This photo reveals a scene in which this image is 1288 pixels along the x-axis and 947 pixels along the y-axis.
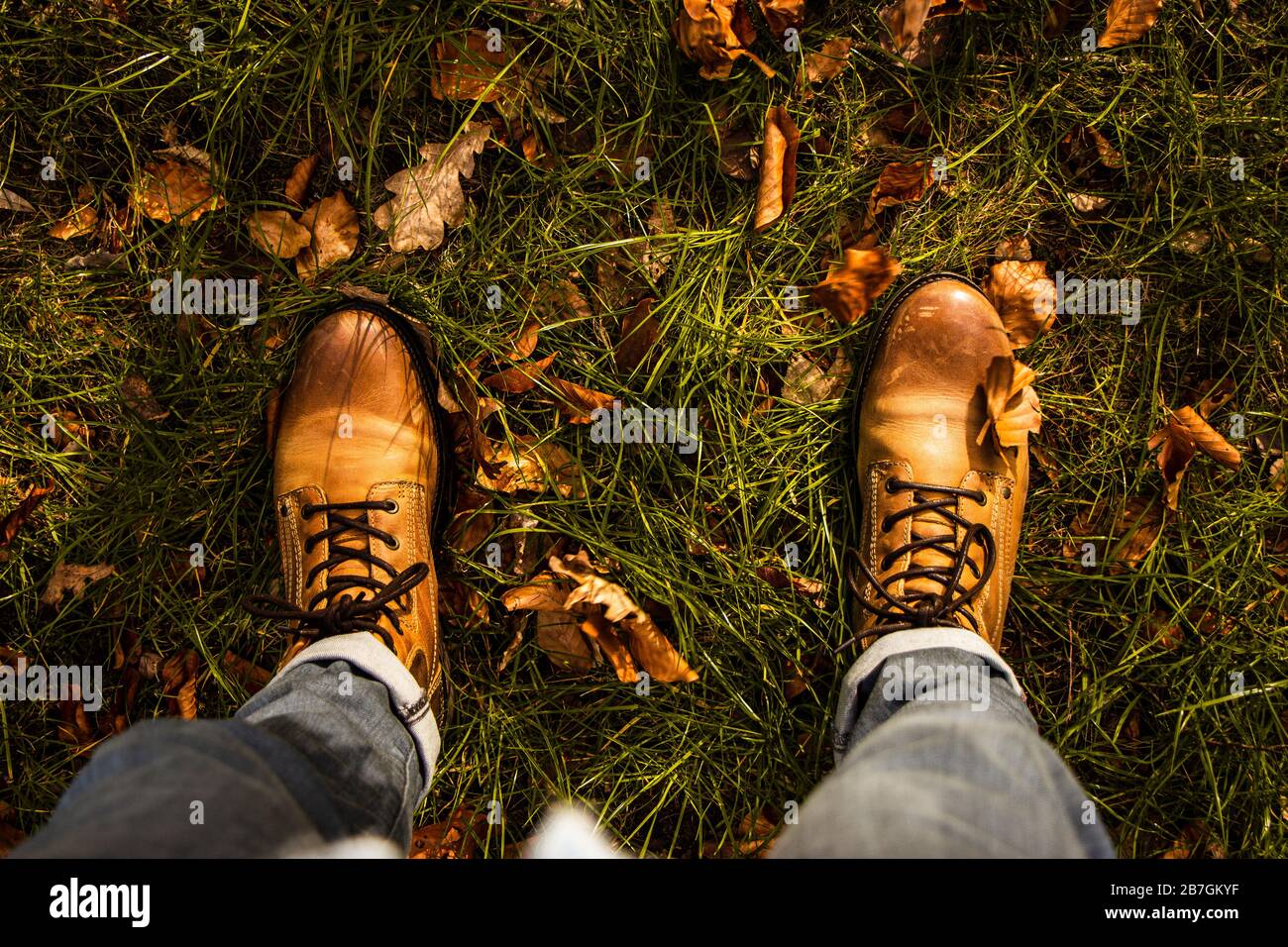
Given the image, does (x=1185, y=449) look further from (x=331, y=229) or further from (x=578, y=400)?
(x=331, y=229)

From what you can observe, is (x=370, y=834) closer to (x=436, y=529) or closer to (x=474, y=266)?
(x=436, y=529)

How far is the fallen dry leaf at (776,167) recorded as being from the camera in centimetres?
172

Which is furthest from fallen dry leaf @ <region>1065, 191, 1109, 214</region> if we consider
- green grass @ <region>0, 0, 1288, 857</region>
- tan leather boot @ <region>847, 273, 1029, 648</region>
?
tan leather boot @ <region>847, 273, 1029, 648</region>

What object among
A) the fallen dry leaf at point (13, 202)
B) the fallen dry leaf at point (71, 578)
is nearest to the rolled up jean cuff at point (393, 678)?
the fallen dry leaf at point (71, 578)

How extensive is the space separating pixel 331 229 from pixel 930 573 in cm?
164

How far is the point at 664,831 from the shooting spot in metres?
1.78

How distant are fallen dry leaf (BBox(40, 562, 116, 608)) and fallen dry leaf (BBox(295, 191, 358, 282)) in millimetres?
919

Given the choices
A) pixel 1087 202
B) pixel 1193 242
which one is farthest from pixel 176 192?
pixel 1193 242

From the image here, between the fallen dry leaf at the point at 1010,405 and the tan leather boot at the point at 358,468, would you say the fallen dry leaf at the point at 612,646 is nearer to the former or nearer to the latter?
the tan leather boot at the point at 358,468

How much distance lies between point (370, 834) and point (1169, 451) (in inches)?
75.0

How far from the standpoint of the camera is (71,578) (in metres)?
1.83
